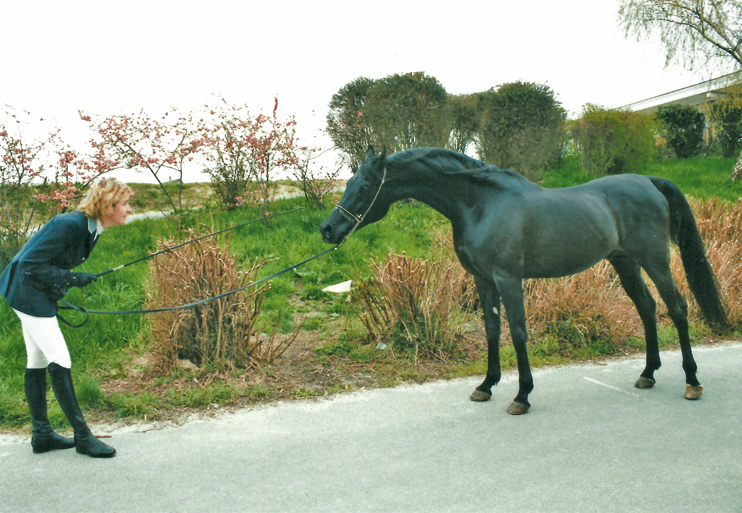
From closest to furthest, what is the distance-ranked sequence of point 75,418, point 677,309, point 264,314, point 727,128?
1. point 75,418
2. point 677,309
3. point 264,314
4. point 727,128

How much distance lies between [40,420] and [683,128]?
21143 millimetres

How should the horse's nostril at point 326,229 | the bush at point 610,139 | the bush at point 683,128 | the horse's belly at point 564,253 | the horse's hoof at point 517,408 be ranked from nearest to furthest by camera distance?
the horse's nostril at point 326,229 < the horse's hoof at point 517,408 < the horse's belly at point 564,253 < the bush at point 610,139 < the bush at point 683,128

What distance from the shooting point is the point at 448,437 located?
3727 mm

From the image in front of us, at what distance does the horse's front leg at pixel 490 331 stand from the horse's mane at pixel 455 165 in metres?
0.77

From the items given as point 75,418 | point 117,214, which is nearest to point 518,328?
point 117,214

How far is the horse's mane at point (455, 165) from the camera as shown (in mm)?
4152

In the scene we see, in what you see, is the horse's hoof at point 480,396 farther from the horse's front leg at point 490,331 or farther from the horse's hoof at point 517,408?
the horse's hoof at point 517,408

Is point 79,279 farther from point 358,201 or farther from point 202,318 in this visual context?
point 358,201

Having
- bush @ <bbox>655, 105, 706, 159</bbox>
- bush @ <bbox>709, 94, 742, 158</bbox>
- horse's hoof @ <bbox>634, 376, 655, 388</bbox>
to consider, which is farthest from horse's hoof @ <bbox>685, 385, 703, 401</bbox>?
bush @ <bbox>655, 105, 706, 159</bbox>

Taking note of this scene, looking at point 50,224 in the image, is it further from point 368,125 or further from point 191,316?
point 368,125

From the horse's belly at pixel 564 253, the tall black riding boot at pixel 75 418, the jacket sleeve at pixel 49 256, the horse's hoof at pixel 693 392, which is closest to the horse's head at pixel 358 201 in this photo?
the horse's belly at pixel 564 253

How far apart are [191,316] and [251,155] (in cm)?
600

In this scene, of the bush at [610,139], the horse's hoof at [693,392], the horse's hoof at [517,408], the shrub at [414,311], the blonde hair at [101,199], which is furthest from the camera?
the bush at [610,139]

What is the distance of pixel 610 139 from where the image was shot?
1439cm
